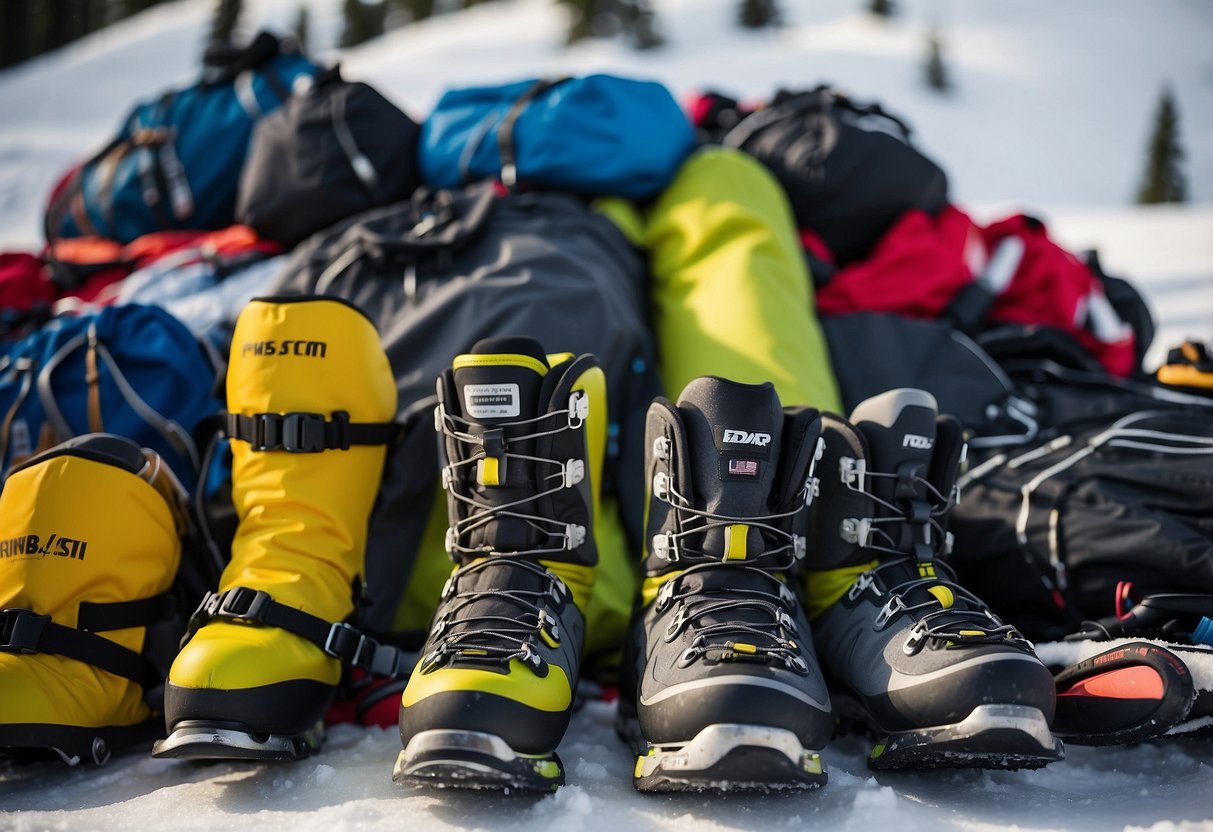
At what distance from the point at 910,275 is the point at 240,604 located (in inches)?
80.3

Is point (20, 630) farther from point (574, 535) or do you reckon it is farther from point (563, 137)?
point (563, 137)

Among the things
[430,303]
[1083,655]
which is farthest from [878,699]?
[430,303]

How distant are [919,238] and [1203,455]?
3.58ft

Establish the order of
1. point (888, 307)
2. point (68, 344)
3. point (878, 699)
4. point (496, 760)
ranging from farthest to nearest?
1. point (888, 307)
2. point (68, 344)
3. point (878, 699)
4. point (496, 760)

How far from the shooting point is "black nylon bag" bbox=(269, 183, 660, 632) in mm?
1688

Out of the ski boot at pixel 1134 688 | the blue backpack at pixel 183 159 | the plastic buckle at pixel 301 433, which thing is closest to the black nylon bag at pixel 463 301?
the plastic buckle at pixel 301 433

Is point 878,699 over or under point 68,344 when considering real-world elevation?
under

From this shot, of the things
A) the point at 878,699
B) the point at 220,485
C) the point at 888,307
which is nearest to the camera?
the point at 878,699

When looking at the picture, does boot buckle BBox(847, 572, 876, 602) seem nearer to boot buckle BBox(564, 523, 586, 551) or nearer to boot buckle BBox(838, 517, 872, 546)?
boot buckle BBox(838, 517, 872, 546)

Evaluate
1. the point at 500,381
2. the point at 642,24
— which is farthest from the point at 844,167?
the point at 642,24

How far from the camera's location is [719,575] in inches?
53.3

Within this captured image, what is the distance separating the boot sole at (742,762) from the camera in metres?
1.08

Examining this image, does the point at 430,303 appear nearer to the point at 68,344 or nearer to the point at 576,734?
the point at 68,344

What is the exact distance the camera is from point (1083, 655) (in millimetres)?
1398
